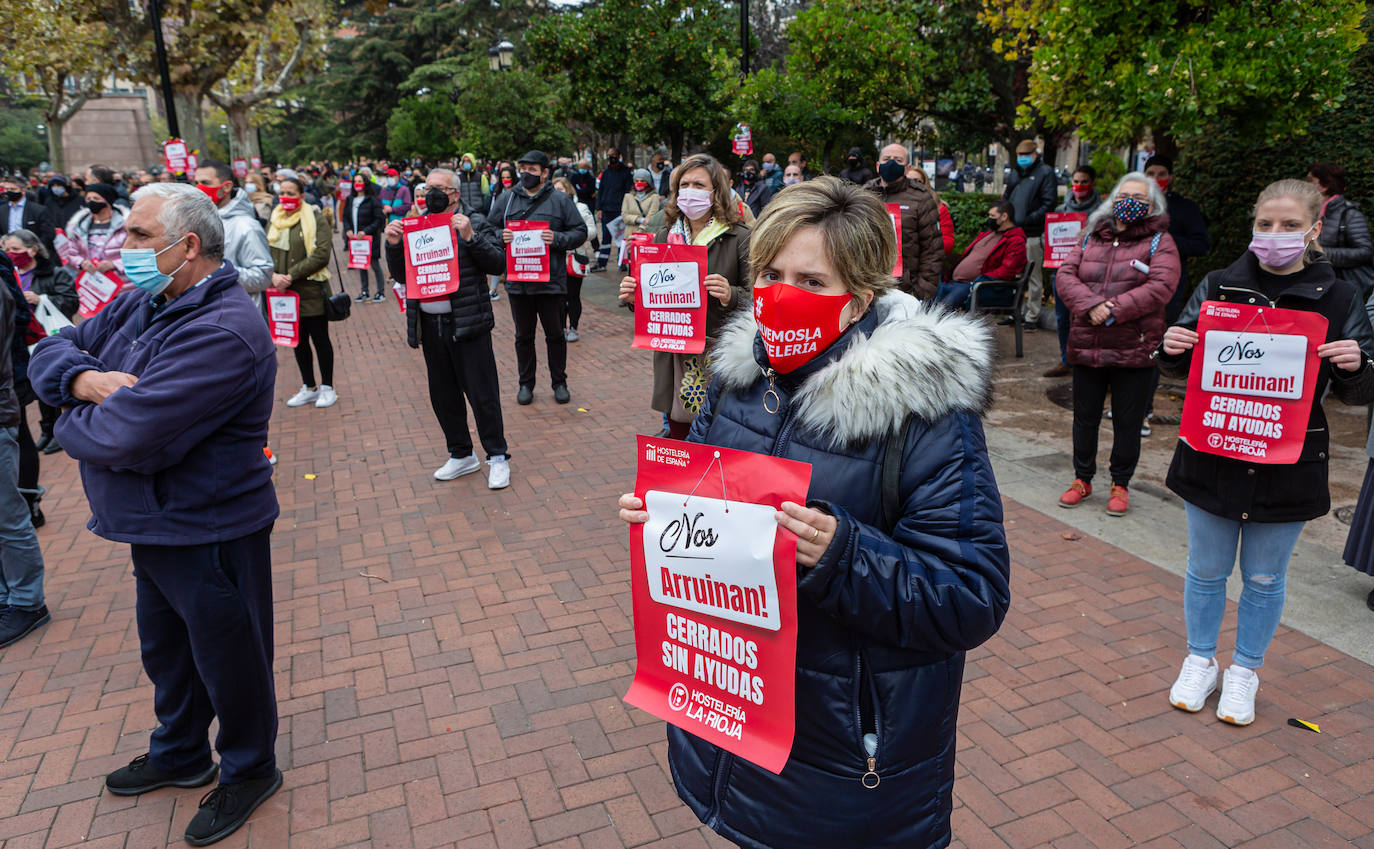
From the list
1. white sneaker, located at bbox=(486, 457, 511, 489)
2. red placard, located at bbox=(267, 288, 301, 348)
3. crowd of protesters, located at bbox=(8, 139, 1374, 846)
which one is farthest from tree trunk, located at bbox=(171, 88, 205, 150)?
white sneaker, located at bbox=(486, 457, 511, 489)

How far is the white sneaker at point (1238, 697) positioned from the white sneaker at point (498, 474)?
4564 millimetres

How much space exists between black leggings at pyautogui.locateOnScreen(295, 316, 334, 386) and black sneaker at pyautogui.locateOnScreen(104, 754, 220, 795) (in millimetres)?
5493

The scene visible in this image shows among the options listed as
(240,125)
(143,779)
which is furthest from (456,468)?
(240,125)

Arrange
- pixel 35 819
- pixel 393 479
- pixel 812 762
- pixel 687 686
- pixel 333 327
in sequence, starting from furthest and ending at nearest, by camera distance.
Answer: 1. pixel 333 327
2. pixel 393 479
3. pixel 35 819
4. pixel 687 686
5. pixel 812 762

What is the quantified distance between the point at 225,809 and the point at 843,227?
2933mm

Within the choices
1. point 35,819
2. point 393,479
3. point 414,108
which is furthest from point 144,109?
point 35,819

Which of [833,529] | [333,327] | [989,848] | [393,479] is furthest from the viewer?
[333,327]

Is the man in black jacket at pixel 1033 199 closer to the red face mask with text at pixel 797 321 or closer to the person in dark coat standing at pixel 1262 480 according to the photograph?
the person in dark coat standing at pixel 1262 480

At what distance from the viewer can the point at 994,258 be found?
10.1 metres

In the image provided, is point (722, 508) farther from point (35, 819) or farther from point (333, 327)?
point (333, 327)

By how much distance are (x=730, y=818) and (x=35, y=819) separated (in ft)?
9.17

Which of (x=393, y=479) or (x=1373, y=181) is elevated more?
(x=1373, y=181)

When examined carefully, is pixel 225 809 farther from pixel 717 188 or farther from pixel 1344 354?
pixel 1344 354

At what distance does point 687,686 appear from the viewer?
2059 mm
